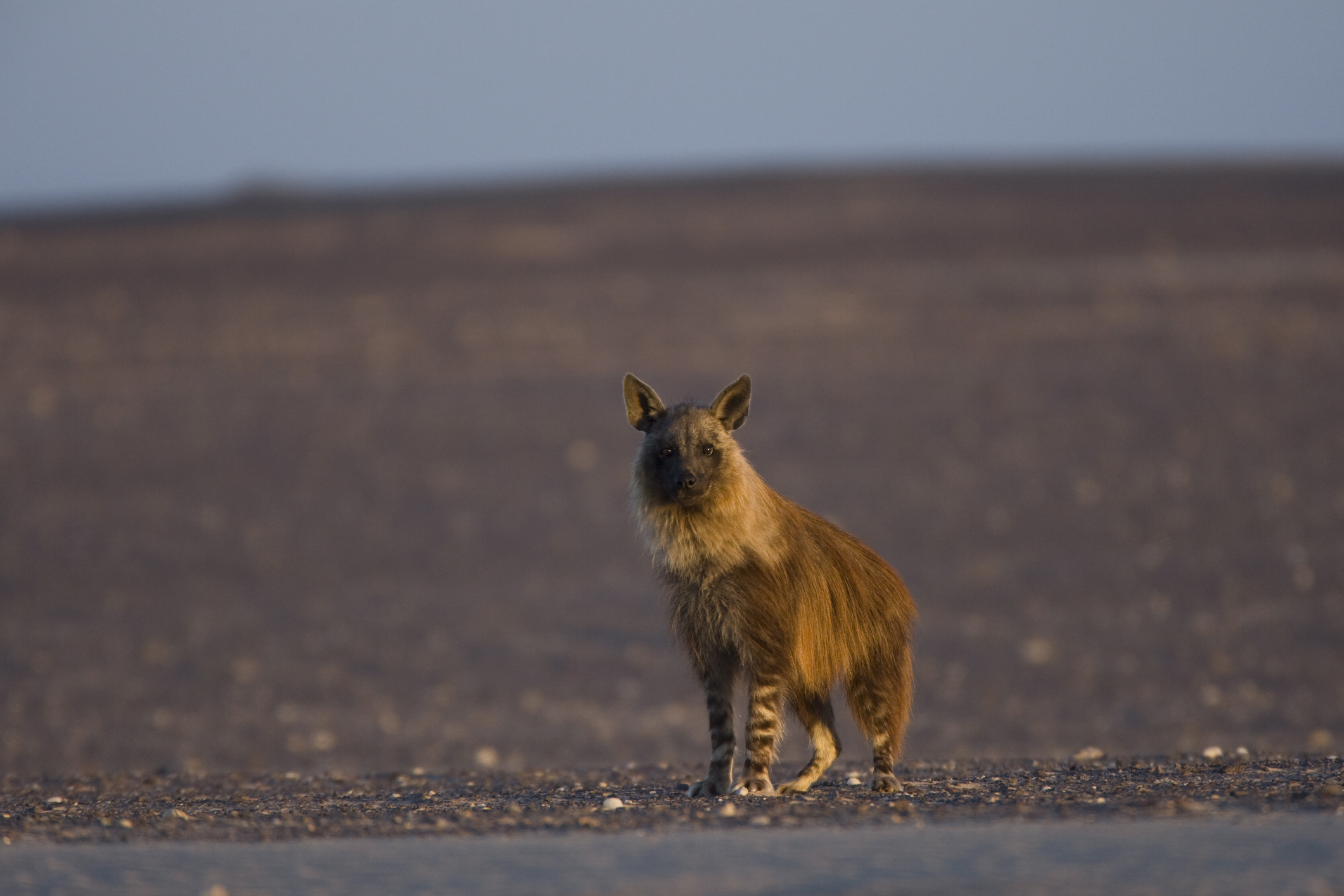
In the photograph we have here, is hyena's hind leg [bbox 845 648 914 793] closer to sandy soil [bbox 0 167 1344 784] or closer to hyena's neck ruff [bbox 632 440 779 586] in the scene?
hyena's neck ruff [bbox 632 440 779 586]

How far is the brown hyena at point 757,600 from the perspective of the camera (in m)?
7.73

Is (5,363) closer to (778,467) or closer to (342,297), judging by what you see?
(342,297)

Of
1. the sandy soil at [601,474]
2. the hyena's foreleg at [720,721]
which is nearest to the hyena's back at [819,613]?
the hyena's foreleg at [720,721]

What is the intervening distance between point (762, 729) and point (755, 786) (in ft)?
1.02

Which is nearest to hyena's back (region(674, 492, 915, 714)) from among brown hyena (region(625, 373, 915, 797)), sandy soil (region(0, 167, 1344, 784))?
brown hyena (region(625, 373, 915, 797))

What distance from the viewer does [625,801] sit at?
303 inches

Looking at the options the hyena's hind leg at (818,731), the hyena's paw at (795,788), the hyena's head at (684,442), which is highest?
the hyena's head at (684,442)

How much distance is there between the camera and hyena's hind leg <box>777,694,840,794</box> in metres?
8.13

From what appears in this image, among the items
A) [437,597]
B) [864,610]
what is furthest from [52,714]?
[864,610]

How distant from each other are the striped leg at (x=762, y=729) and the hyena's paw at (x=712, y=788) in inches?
7.3

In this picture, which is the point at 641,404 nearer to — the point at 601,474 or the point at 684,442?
the point at 684,442

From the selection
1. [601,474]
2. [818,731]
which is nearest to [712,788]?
[818,731]

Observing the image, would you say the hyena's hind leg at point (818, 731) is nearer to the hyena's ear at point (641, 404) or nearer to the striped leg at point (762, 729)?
the striped leg at point (762, 729)

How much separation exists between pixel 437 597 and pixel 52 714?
4520mm
